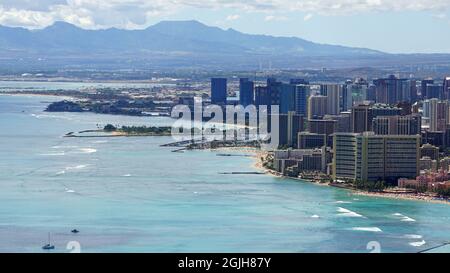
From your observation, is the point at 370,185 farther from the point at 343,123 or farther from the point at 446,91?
the point at 446,91

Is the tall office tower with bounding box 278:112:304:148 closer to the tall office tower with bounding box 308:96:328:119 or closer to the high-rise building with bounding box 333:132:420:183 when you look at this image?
the tall office tower with bounding box 308:96:328:119

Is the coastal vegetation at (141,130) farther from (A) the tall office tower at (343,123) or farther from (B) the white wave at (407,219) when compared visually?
(B) the white wave at (407,219)

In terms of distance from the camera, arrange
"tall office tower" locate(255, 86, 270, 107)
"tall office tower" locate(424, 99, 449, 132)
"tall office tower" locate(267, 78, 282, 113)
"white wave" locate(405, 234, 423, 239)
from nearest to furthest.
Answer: "white wave" locate(405, 234, 423, 239) → "tall office tower" locate(424, 99, 449, 132) → "tall office tower" locate(267, 78, 282, 113) → "tall office tower" locate(255, 86, 270, 107)

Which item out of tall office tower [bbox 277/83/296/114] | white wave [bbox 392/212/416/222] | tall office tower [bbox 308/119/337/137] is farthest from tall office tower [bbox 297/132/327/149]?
tall office tower [bbox 277/83/296/114]

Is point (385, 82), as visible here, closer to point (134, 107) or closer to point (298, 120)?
point (134, 107)

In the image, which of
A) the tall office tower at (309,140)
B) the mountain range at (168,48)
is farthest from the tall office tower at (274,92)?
the mountain range at (168,48)
